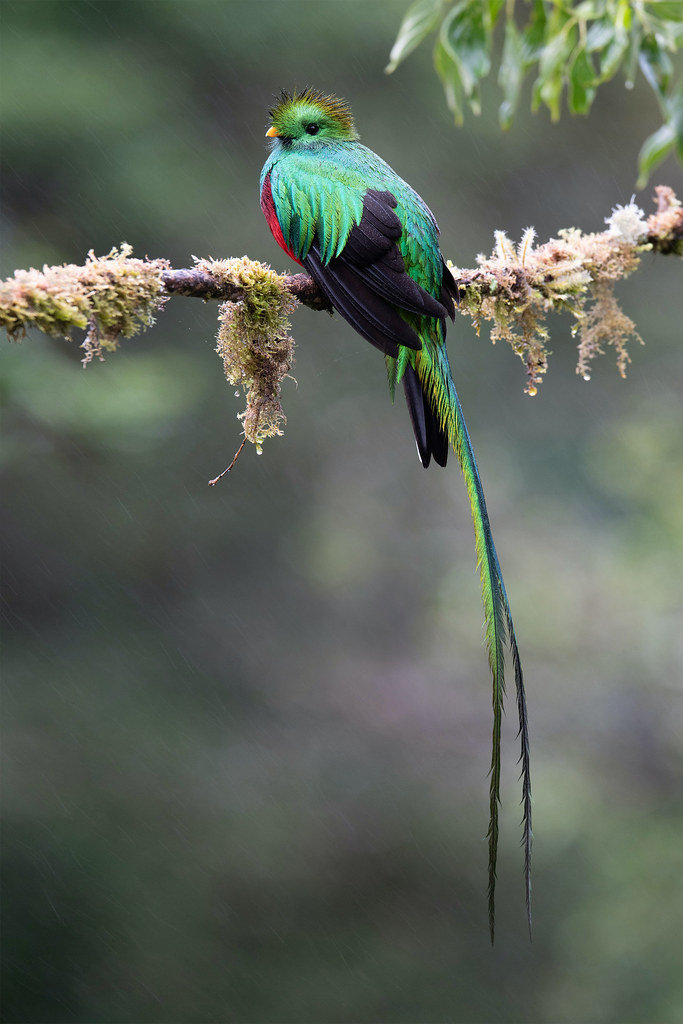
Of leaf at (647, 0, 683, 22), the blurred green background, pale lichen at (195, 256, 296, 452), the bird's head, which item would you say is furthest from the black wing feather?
the blurred green background

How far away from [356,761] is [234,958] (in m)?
1.55

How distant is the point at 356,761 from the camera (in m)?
7.56

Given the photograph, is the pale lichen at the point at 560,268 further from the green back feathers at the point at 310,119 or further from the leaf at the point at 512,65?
the leaf at the point at 512,65

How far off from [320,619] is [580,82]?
6.57 m

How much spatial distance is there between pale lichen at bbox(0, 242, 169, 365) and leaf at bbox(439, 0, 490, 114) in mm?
680

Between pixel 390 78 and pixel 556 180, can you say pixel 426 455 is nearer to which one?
pixel 390 78

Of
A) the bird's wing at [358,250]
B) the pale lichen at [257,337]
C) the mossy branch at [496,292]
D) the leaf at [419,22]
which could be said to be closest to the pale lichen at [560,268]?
the mossy branch at [496,292]

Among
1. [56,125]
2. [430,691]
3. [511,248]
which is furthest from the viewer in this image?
[430,691]

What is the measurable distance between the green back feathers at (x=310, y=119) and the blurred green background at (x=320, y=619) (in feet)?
8.25

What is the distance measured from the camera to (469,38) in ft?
3.67

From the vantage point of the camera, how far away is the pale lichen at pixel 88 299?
1519 millimetres

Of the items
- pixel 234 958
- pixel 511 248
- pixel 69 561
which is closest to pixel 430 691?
pixel 234 958

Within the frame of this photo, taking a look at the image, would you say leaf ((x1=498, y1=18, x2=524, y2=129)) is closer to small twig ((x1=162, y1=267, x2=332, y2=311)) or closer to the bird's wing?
small twig ((x1=162, y1=267, x2=332, y2=311))

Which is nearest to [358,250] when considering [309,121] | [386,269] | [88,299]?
[386,269]
